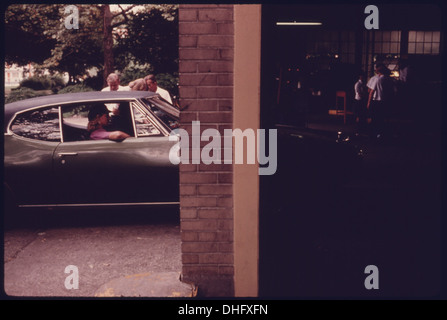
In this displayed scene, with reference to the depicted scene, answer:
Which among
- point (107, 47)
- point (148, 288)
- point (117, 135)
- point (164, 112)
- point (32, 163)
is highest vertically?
point (107, 47)

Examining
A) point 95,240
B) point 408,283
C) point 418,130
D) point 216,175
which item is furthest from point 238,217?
point 418,130

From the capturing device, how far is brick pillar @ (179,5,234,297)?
3748 millimetres

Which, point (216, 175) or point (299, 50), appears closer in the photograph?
point (216, 175)

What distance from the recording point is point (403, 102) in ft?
50.5

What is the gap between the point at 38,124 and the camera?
5766mm

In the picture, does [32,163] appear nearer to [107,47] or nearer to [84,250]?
[84,250]

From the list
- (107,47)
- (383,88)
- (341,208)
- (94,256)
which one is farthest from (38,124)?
(107,47)

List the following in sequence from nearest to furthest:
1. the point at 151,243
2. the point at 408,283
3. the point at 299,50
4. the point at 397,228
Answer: the point at 408,283 → the point at 151,243 → the point at 397,228 → the point at 299,50

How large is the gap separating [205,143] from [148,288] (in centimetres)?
119

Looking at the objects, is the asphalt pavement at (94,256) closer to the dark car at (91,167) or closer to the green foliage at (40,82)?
the dark car at (91,167)

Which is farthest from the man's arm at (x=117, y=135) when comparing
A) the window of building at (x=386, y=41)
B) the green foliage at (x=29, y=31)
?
the green foliage at (x=29, y=31)

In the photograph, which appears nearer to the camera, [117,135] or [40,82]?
[117,135]

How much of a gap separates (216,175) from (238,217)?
0.36 metres

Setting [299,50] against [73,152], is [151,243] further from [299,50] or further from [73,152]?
[299,50]
